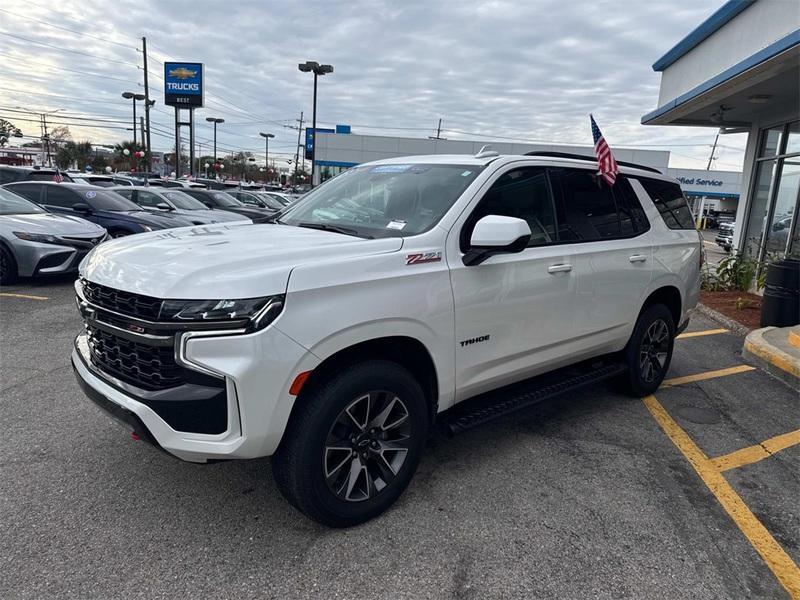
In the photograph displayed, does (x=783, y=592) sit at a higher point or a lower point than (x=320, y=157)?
lower

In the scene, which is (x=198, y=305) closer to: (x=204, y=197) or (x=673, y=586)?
(x=673, y=586)

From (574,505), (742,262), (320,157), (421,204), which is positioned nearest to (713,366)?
(574,505)

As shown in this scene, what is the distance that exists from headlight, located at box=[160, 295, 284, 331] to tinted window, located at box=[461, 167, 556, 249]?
135cm

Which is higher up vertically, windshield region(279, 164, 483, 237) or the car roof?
the car roof

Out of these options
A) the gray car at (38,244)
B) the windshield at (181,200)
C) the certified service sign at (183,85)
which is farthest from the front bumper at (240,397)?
the certified service sign at (183,85)

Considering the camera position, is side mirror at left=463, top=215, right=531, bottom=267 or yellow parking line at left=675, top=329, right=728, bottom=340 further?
yellow parking line at left=675, top=329, right=728, bottom=340

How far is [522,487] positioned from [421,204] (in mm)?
1817

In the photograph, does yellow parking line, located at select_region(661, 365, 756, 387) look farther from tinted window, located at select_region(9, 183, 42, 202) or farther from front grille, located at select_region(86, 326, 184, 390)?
tinted window, located at select_region(9, 183, 42, 202)

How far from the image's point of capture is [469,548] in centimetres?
277

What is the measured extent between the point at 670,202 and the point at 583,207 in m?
1.47

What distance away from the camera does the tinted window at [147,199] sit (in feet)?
44.4

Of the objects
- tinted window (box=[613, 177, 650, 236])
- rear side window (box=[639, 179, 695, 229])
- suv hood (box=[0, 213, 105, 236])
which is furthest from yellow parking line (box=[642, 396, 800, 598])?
suv hood (box=[0, 213, 105, 236])

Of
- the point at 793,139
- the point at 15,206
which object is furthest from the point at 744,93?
the point at 15,206

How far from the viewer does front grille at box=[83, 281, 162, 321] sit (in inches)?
97.2
